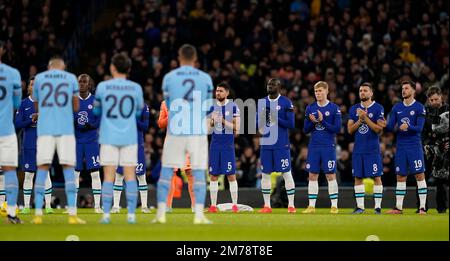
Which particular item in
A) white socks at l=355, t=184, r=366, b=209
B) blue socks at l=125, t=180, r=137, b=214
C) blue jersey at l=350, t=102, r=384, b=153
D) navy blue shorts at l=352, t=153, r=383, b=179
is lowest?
white socks at l=355, t=184, r=366, b=209

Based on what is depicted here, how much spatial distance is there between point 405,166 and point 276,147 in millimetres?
2622

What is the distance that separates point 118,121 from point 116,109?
181 mm

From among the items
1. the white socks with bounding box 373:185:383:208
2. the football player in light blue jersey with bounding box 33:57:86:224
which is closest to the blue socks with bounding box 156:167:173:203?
the football player in light blue jersey with bounding box 33:57:86:224

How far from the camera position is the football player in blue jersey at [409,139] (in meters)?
18.9

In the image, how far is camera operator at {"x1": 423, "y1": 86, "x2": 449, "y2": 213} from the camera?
64.2 ft

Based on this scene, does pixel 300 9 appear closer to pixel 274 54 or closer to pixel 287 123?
pixel 274 54

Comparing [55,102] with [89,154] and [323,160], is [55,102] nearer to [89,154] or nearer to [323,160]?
[89,154]

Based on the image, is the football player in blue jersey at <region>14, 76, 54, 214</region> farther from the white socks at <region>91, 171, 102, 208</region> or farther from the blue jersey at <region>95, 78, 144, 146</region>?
the blue jersey at <region>95, 78, 144, 146</region>

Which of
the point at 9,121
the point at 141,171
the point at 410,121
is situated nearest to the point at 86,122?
the point at 141,171

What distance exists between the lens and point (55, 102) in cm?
1433

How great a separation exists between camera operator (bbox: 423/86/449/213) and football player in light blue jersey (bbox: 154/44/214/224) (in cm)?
697

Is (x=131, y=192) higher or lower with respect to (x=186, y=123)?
lower

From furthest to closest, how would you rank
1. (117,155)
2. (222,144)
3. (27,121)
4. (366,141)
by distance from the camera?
(222,144) < (366,141) < (27,121) < (117,155)
